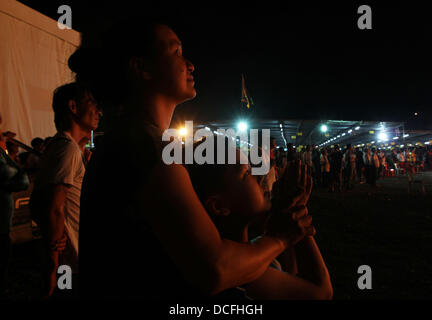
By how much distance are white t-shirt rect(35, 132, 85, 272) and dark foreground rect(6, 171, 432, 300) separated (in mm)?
1902

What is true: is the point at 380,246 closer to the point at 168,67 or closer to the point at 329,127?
the point at 168,67

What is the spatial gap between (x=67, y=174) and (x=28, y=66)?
499 centimetres

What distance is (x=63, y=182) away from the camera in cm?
175

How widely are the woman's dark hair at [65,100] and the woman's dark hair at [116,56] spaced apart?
94cm

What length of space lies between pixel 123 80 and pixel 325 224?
21.6ft

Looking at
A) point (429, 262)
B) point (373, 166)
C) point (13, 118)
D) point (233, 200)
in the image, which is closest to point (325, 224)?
point (429, 262)

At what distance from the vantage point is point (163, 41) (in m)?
1.04

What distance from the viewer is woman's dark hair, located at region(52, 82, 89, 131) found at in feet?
6.45

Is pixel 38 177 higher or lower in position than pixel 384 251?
higher

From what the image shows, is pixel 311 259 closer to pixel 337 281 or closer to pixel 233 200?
pixel 233 200

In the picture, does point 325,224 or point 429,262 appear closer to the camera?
point 429,262

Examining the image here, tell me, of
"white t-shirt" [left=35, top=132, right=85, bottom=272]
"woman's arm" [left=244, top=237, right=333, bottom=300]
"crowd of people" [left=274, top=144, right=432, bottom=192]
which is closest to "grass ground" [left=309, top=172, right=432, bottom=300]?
"woman's arm" [left=244, top=237, right=333, bottom=300]

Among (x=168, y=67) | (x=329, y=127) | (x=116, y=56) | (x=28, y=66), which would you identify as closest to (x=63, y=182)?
(x=116, y=56)

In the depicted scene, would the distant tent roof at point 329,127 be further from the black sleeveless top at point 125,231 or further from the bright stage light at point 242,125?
the black sleeveless top at point 125,231
